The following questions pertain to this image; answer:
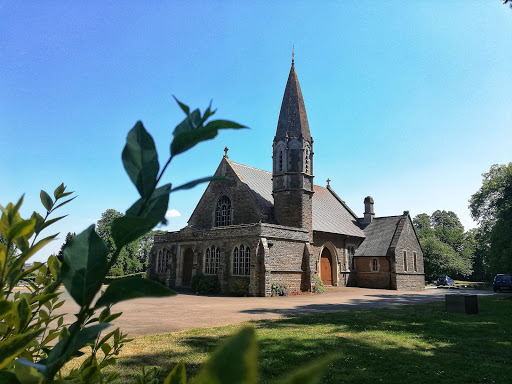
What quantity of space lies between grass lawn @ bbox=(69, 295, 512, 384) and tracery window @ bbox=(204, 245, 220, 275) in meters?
13.9

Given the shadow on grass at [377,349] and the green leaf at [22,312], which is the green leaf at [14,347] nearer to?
the green leaf at [22,312]

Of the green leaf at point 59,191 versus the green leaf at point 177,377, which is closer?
the green leaf at point 177,377

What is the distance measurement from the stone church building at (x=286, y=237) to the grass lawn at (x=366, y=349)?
39.1 feet

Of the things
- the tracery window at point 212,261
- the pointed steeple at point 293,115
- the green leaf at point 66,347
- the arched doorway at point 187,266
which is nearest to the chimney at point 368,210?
the pointed steeple at point 293,115

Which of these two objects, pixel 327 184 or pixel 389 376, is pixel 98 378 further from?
pixel 327 184

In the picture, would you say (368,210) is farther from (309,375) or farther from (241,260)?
(309,375)

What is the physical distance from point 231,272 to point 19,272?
904 inches

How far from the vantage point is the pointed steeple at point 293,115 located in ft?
90.1

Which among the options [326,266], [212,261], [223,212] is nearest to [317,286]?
[326,266]

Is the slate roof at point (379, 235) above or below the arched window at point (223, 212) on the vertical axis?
below

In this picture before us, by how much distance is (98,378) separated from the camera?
4.04ft

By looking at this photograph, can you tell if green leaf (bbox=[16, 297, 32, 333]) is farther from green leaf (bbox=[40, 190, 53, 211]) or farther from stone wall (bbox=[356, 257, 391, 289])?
stone wall (bbox=[356, 257, 391, 289])

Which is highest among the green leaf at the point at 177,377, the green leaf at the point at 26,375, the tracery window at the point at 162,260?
the green leaf at the point at 26,375

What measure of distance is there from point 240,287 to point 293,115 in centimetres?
1412
